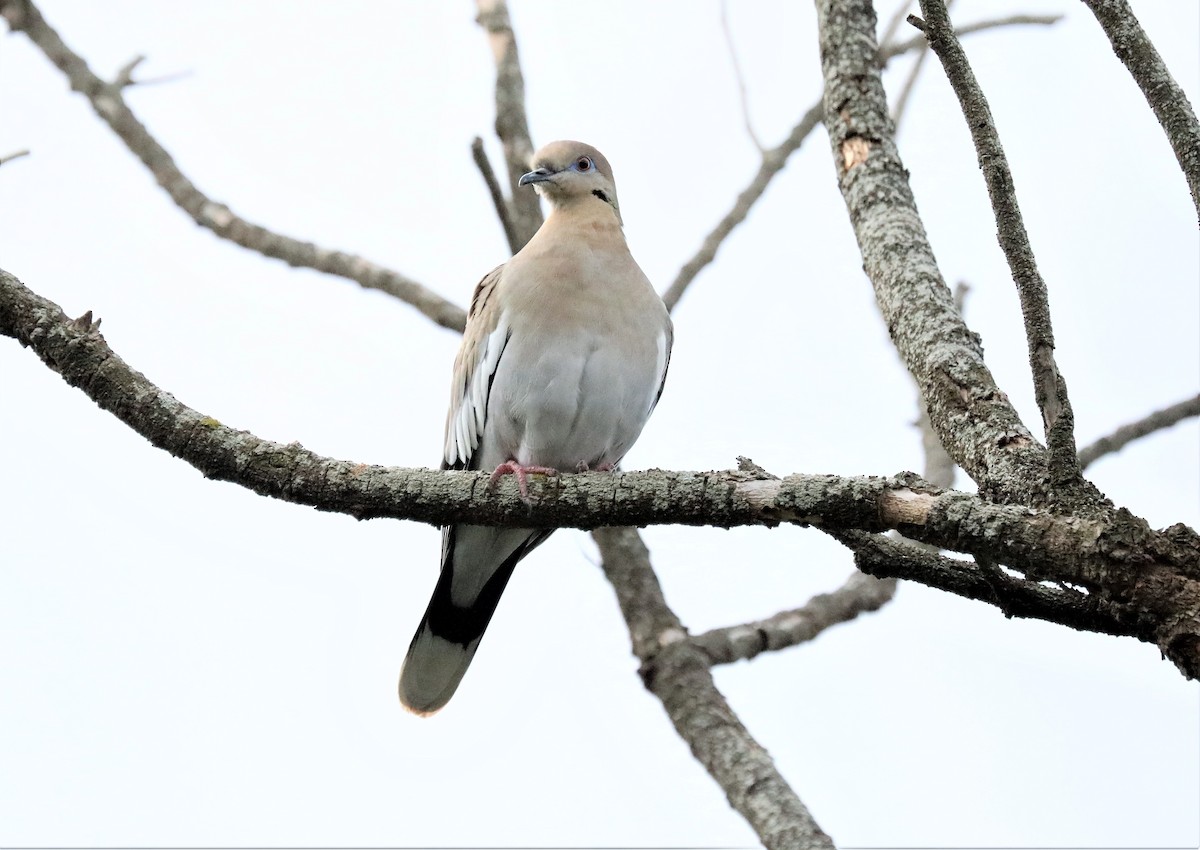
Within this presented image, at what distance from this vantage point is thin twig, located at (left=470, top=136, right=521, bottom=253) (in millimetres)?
4801

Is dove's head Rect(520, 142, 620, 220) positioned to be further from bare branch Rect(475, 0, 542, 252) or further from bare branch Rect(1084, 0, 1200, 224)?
bare branch Rect(1084, 0, 1200, 224)

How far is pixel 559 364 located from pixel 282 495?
1616 millimetres

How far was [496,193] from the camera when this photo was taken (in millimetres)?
4977

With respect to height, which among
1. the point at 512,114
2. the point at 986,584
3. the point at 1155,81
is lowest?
the point at 986,584

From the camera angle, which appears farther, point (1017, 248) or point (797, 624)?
point (797, 624)

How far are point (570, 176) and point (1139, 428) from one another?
2.19 metres

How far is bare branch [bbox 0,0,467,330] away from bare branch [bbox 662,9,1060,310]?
0.95 metres

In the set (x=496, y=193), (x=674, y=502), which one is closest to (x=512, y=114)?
(x=496, y=193)

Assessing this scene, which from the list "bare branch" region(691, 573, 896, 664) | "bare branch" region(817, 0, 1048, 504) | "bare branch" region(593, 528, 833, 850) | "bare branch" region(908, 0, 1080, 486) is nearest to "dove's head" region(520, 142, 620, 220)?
"bare branch" region(817, 0, 1048, 504)

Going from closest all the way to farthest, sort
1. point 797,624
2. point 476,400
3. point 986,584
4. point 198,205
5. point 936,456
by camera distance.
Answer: point 986,584 → point 476,400 → point 797,624 → point 936,456 → point 198,205

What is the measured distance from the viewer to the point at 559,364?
4.14m

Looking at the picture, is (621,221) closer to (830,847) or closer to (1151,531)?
(830,847)

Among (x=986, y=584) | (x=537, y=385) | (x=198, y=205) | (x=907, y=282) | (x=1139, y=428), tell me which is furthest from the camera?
(x=198, y=205)

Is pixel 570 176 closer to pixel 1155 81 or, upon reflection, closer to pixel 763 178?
pixel 763 178
